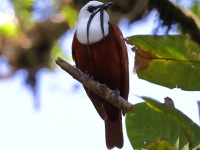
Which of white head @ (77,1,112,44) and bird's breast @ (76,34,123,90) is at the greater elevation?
white head @ (77,1,112,44)

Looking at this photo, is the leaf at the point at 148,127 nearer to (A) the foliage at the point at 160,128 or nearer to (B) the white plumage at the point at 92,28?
(A) the foliage at the point at 160,128

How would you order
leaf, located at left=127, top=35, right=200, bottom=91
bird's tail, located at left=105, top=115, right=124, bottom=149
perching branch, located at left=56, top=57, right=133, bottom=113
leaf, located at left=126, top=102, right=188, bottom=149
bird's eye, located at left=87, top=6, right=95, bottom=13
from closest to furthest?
1. leaf, located at left=126, top=102, right=188, bottom=149
2. leaf, located at left=127, top=35, right=200, bottom=91
3. perching branch, located at left=56, top=57, right=133, bottom=113
4. bird's tail, located at left=105, top=115, right=124, bottom=149
5. bird's eye, located at left=87, top=6, right=95, bottom=13

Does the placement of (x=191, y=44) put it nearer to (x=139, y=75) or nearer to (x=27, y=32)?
(x=139, y=75)

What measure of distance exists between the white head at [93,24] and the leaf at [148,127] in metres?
1.73

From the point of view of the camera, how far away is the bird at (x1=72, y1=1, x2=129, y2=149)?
3854mm

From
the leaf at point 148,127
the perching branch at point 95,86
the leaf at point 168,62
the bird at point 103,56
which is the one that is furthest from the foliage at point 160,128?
the bird at point 103,56

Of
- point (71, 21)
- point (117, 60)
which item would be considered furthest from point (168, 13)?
point (71, 21)

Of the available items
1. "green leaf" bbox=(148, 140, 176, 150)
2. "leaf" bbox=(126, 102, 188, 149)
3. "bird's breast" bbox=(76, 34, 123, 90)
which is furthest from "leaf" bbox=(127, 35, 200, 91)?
"bird's breast" bbox=(76, 34, 123, 90)

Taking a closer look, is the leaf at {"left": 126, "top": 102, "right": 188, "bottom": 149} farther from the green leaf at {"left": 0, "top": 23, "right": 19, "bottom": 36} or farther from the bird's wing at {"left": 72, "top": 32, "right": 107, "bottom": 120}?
the green leaf at {"left": 0, "top": 23, "right": 19, "bottom": 36}

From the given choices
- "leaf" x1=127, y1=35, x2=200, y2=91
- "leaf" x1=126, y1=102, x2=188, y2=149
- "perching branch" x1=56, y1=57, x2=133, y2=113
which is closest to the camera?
"leaf" x1=126, y1=102, x2=188, y2=149

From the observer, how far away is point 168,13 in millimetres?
2736

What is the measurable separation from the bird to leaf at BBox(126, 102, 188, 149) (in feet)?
5.63

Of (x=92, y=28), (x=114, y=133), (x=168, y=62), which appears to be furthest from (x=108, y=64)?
(x=168, y=62)

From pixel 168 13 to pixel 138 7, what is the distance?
909 mm
